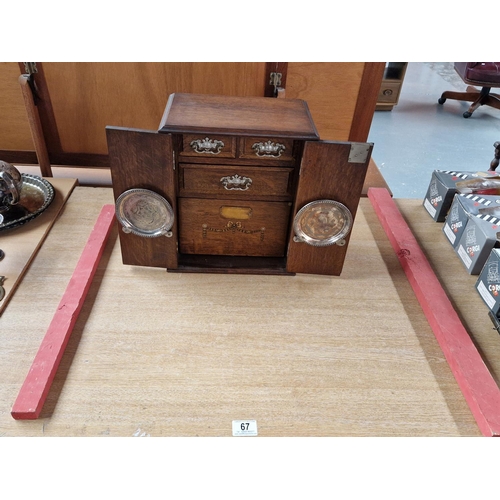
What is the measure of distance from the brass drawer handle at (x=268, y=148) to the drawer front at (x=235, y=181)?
29mm

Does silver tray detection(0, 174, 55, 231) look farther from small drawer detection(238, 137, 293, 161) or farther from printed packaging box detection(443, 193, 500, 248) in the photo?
printed packaging box detection(443, 193, 500, 248)

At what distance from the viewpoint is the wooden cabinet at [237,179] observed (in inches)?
32.9

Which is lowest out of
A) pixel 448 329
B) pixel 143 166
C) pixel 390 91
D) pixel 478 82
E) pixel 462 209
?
pixel 390 91

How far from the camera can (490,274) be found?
0.91 metres

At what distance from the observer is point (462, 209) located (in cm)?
104

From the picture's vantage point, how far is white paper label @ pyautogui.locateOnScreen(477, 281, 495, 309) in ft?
2.98

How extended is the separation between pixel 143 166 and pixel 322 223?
0.37 metres

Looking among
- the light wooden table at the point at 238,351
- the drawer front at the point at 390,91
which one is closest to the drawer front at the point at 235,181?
the light wooden table at the point at 238,351

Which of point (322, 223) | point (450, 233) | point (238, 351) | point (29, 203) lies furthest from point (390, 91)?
point (238, 351)

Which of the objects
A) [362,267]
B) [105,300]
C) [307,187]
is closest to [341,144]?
[307,187]

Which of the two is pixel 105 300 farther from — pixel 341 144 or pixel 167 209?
pixel 341 144

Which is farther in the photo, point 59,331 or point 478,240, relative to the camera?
point 478,240

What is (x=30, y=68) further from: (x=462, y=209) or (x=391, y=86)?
(x=391, y=86)

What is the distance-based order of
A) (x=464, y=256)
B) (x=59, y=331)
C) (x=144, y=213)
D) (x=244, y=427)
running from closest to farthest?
(x=244, y=427) < (x=59, y=331) < (x=144, y=213) < (x=464, y=256)
